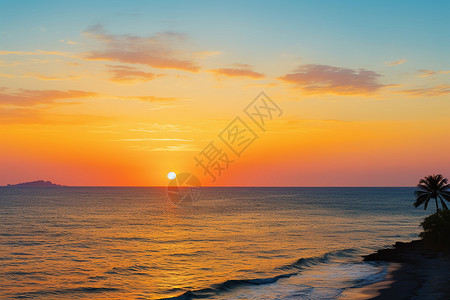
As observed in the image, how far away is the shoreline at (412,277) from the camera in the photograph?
108 ft

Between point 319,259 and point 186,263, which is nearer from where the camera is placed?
point 186,263

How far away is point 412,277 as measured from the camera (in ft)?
130

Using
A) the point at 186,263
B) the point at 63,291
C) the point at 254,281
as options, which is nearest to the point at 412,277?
the point at 254,281

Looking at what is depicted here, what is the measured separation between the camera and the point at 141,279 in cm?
4259

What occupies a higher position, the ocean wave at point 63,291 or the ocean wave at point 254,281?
the ocean wave at point 63,291

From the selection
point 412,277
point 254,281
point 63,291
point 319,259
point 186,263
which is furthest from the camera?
point 319,259

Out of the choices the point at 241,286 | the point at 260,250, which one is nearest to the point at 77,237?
the point at 260,250

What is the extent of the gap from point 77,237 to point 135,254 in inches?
885

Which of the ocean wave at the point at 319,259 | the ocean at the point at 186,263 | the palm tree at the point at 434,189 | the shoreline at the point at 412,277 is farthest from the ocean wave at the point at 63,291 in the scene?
the palm tree at the point at 434,189

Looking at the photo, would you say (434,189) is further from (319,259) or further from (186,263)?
(186,263)

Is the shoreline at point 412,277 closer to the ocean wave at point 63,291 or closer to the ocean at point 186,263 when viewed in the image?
the ocean at point 186,263

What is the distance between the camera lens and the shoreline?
3306 cm

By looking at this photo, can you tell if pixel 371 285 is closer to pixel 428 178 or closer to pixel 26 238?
pixel 428 178

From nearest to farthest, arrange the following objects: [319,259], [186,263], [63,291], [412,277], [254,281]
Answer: [63,291]
[412,277]
[254,281]
[186,263]
[319,259]
